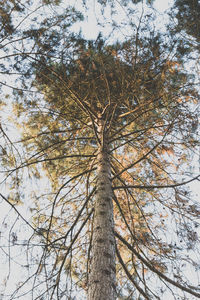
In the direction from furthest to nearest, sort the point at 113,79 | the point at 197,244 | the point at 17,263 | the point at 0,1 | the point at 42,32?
the point at 113,79 < the point at 42,32 < the point at 0,1 < the point at 197,244 < the point at 17,263

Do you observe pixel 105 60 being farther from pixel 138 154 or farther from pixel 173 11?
pixel 138 154

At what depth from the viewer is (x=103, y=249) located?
2234mm

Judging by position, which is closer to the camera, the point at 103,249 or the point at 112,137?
the point at 103,249

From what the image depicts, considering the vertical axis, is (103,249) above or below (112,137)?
below

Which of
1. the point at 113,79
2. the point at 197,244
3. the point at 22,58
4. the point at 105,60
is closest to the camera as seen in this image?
the point at 197,244

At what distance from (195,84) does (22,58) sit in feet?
8.82

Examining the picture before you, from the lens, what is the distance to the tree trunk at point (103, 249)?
6.25 feet

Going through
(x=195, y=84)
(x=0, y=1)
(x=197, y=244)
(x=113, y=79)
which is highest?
(x=113, y=79)

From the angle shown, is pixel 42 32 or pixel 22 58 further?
pixel 22 58

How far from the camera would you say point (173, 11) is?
376 centimetres

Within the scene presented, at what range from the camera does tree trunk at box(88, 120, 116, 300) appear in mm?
1904

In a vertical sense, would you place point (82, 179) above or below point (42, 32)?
below

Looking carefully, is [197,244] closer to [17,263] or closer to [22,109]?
[17,263]

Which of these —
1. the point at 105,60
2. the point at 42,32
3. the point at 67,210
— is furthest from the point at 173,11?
the point at 67,210
